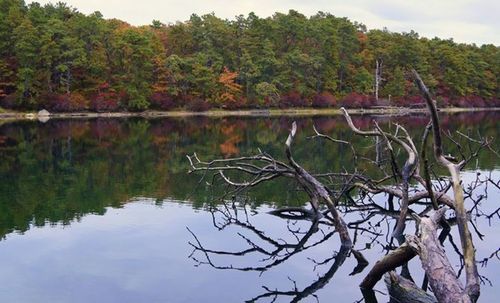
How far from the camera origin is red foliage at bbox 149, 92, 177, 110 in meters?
61.2

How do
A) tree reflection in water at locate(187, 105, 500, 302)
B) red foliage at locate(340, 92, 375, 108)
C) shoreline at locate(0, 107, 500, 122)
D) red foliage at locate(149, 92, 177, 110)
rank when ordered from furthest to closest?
1. red foliage at locate(340, 92, 375, 108)
2. red foliage at locate(149, 92, 177, 110)
3. shoreline at locate(0, 107, 500, 122)
4. tree reflection in water at locate(187, 105, 500, 302)

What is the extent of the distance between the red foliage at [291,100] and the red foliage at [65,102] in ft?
69.2

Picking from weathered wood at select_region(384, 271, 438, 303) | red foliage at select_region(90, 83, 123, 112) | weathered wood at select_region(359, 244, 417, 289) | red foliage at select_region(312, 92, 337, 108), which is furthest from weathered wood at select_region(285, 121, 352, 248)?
red foliage at select_region(312, 92, 337, 108)

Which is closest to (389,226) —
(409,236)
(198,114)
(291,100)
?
(409,236)

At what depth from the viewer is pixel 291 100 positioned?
67.7m

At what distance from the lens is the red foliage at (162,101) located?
61247 mm

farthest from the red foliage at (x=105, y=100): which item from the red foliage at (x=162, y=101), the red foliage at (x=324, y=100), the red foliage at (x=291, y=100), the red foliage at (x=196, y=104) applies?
the red foliage at (x=324, y=100)

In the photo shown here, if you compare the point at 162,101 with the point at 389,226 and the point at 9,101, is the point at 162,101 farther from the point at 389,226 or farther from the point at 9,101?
the point at 389,226

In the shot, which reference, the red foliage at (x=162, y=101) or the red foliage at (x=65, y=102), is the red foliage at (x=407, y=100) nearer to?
the red foliage at (x=162, y=101)

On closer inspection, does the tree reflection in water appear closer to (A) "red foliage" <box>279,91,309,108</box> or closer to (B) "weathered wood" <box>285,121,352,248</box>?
(B) "weathered wood" <box>285,121,352,248</box>

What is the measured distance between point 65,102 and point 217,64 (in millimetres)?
16250

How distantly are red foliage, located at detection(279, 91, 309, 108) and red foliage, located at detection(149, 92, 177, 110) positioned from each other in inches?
471

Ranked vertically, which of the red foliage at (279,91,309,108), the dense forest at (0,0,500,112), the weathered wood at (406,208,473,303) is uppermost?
the dense forest at (0,0,500,112)

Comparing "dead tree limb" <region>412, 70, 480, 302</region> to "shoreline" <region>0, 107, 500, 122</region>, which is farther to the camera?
"shoreline" <region>0, 107, 500, 122</region>
